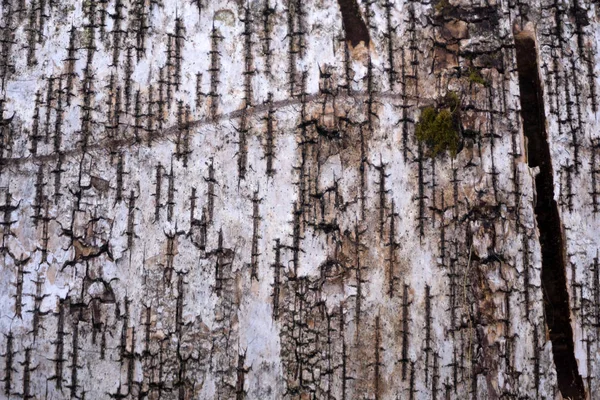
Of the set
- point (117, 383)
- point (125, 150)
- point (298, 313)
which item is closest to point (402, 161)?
point (298, 313)

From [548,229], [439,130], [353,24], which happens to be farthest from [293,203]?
[548,229]

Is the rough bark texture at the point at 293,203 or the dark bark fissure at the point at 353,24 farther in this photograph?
the dark bark fissure at the point at 353,24

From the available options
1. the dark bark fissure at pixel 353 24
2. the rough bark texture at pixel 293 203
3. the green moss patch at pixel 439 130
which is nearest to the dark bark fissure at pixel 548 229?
the rough bark texture at pixel 293 203

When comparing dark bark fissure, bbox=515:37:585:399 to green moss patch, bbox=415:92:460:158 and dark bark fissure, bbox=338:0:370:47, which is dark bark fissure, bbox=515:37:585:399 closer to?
green moss patch, bbox=415:92:460:158

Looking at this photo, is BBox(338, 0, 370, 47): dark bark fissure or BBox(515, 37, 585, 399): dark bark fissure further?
BBox(338, 0, 370, 47): dark bark fissure

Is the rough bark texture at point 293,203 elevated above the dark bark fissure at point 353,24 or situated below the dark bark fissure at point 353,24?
below

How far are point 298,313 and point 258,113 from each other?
2.29 ft

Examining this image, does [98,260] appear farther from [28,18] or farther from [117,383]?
[28,18]

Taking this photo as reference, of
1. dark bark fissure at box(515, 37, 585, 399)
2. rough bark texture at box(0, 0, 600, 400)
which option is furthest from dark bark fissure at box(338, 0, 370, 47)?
dark bark fissure at box(515, 37, 585, 399)

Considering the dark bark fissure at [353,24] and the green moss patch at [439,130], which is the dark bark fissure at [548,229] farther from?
the dark bark fissure at [353,24]

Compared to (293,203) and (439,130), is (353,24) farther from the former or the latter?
(293,203)

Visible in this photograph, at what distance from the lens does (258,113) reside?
1776 mm

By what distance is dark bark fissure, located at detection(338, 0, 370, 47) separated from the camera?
1.84 metres

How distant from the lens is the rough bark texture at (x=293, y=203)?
5.47 feet
